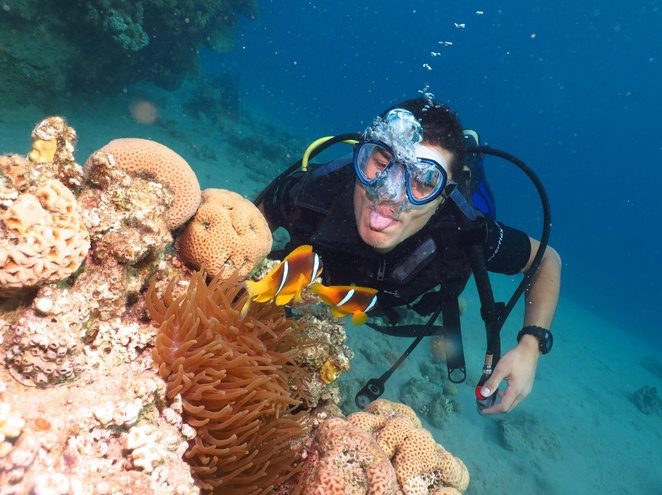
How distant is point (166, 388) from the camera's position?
175cm

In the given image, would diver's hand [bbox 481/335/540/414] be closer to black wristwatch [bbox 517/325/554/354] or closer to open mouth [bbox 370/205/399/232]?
black wristwatch [bbox 517/325/554/354]

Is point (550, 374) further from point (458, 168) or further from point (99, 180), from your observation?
point (99, 180)

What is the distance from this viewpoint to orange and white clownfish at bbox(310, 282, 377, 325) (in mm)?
2270

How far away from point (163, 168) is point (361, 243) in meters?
1.79

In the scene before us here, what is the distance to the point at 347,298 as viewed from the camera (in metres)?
2.33

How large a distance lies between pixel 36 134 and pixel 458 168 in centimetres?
279

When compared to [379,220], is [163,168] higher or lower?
lower

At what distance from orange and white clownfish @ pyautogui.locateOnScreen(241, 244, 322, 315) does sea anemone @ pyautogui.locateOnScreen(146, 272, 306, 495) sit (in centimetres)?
21

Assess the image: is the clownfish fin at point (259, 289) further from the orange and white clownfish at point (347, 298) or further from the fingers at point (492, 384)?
the fingers at point (492, 384)

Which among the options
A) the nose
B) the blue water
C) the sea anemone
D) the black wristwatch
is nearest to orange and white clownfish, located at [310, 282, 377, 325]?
the sea anemone

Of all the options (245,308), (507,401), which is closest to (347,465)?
(245,308)

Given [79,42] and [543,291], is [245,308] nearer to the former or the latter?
[543,291]

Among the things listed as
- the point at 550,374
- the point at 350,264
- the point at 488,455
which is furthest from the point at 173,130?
the point at 550,374

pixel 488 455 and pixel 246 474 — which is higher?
pixel 246 474
